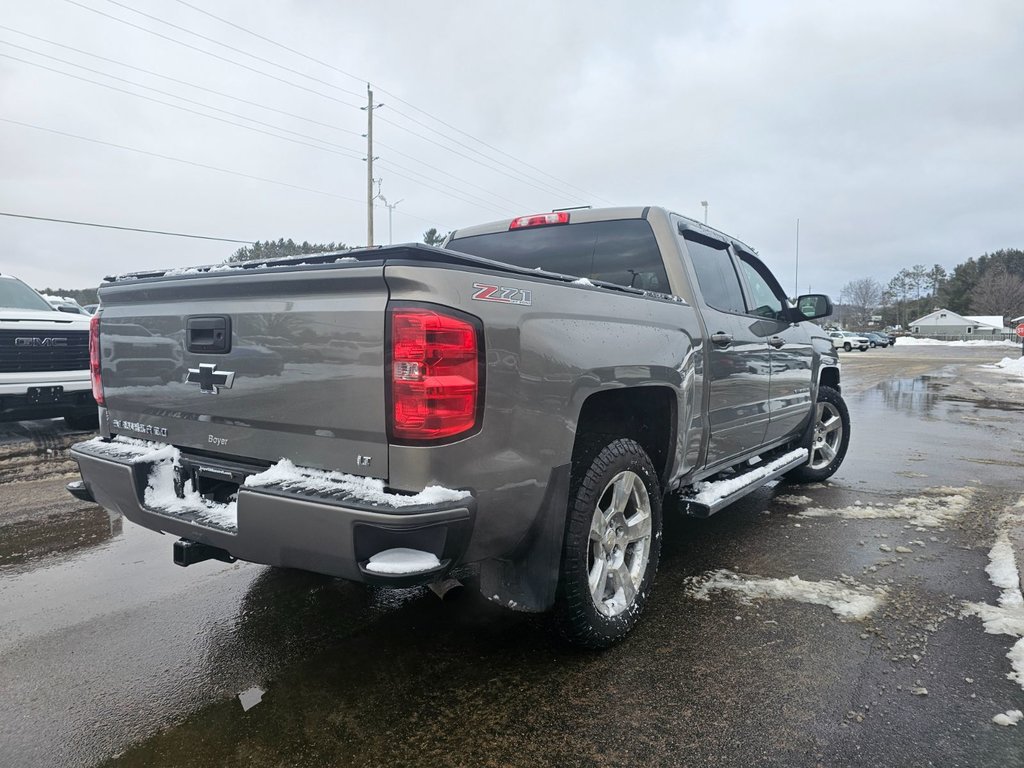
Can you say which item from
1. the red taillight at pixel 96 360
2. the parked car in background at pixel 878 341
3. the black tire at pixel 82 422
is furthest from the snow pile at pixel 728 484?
the parked car in background at pixel 878 341

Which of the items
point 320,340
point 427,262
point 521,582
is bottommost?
point 521,582

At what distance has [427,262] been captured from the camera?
2080 millimetres

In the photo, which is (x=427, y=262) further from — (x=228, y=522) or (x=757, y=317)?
(x=757, y=317)

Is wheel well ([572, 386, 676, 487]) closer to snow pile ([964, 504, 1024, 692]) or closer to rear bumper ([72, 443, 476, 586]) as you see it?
rear bumper ([72, 443, 476, 586])

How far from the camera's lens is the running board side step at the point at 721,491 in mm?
3451

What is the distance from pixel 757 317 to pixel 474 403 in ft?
9.37

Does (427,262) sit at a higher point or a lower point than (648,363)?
higher

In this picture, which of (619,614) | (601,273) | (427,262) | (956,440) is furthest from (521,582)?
(956,440)

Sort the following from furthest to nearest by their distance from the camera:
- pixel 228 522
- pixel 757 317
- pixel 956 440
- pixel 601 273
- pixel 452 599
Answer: pixel 956 440, pixel 757 317, pixel 601 273, pixel 452 599, pixel 228 522

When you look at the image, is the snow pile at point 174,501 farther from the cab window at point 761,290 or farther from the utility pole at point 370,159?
the utility pole at point 370,159

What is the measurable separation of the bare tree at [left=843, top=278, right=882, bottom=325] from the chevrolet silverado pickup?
12713 centimetres

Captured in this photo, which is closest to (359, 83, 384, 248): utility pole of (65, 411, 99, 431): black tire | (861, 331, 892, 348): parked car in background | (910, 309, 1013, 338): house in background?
(65, 411, 99, 431): black tire

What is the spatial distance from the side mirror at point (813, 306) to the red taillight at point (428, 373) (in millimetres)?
3609

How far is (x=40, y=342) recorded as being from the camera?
6.80m
